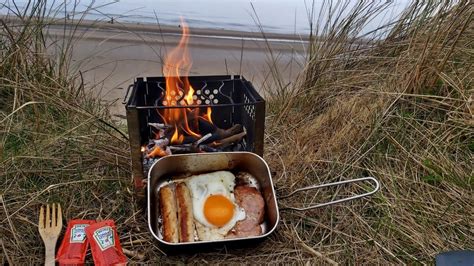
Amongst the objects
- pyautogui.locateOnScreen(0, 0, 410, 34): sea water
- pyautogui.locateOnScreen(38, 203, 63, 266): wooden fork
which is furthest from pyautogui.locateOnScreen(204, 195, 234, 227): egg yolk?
pyautogui.locateOnScreen(0, 0, 410, 34): sea water

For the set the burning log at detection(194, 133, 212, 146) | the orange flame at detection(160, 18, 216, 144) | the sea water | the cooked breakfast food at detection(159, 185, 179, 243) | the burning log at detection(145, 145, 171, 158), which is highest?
the sea water

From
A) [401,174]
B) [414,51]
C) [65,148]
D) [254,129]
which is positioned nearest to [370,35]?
[414,51]

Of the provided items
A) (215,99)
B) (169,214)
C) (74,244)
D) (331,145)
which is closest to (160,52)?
(215,99)

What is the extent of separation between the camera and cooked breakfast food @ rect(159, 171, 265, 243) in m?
1.80

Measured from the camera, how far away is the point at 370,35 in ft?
11.1

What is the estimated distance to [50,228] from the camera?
177 cm

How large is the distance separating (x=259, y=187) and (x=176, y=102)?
2.29 ft

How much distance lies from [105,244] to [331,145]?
146 centimetres

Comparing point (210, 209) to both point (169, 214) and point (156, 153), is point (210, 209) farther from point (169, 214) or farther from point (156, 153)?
point (156, 153)

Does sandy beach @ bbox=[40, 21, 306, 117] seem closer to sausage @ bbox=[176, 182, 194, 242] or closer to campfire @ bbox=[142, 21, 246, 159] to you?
campfire @ bbox=[142, 21, 246, 159]

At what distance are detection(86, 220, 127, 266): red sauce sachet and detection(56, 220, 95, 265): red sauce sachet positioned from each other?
1.6 inches

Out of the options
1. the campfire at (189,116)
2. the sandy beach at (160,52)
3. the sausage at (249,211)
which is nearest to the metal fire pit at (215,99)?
the campfire at (189,116)

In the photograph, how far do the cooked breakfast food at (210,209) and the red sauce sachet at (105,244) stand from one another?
21 centimetres

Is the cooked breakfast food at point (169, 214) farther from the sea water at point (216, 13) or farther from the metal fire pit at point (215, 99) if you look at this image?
the sea water at point (216, 13)
